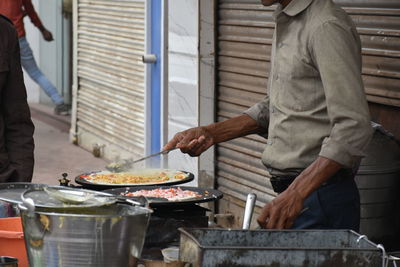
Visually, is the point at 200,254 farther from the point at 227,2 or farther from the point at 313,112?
the point at 227,2

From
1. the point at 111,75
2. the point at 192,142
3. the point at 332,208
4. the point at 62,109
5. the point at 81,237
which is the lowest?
the point at 62,109

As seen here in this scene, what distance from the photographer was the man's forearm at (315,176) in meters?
3.92

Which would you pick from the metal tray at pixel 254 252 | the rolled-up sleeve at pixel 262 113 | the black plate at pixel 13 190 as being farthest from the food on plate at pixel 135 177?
the metal tray at pixel 254 252

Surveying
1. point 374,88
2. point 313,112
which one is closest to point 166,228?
point 313,112

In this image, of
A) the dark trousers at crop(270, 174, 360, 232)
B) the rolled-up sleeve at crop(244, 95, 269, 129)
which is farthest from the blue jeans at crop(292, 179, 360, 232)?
the rolled-up sleeve at crop(244, 95, 269, 129)

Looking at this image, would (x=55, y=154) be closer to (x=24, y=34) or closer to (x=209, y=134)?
(x=24, y=34)

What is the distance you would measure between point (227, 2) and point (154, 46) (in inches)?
75.2

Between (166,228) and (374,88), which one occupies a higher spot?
(374,88)

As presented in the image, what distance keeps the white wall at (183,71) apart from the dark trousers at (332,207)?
4.32m

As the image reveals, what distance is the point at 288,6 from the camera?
431 cm

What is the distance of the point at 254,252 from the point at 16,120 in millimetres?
2386

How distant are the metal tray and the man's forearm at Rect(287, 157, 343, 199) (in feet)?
1.20

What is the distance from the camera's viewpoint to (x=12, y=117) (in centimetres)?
533

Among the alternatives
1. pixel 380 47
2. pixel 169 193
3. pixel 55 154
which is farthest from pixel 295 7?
pixel 55 154
